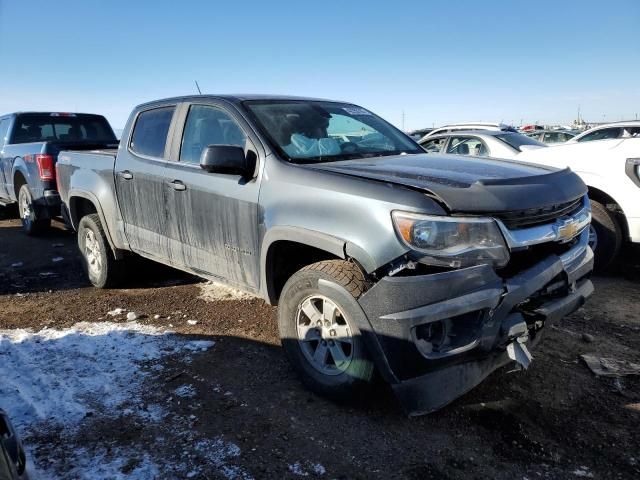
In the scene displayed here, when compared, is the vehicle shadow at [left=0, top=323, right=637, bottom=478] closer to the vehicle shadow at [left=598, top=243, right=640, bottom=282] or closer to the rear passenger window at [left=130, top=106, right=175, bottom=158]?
the rear passenger window at [left=130, top=106, right=175, bottom=158]

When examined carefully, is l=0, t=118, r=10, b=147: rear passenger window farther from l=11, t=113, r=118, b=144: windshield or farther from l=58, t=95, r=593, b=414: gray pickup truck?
l=58, t=95, r=593, b=414: gray pickup truck

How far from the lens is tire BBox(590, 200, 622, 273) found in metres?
5.12

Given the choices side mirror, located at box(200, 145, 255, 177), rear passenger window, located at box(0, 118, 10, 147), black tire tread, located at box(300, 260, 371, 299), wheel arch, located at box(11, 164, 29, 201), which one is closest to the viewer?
black tire tread, located at box(300, 260, 371, 299)

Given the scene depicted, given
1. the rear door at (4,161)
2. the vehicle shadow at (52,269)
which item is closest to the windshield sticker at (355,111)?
the vehicle shadow at (52,269)

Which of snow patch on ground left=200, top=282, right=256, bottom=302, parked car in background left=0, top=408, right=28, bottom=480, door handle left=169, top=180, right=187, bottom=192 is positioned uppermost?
door handle left=169, top=180, right=187, bottom=192

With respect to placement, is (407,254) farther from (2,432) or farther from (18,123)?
(18,123)

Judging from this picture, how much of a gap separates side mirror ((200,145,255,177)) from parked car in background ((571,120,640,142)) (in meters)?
8.85

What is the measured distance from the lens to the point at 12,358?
370 centimetres

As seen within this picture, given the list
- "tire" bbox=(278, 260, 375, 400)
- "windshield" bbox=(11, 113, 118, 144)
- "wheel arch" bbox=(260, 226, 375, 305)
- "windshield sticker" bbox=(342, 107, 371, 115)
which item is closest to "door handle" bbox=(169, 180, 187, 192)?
"wheel arch" bbox=(260, 226, 375, 305)

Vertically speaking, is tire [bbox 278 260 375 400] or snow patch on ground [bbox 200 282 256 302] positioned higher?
tire [bbox 278 260 375 400]

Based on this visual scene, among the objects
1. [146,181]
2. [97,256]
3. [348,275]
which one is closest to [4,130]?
[97,256]

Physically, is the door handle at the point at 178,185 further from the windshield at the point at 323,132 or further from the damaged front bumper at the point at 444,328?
the damaged front bumper at the point at 444,328

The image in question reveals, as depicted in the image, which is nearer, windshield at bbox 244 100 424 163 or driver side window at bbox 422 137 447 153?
windshield at bbox 244 100 424 163

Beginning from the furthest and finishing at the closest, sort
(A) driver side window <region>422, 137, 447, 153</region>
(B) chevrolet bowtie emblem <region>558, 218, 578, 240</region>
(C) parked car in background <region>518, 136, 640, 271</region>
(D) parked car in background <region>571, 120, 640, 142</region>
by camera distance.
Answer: (D) parked car in background <region>571, 120, 640, 142</region> < (A) driver side window <region>422, 137, 447, 153</region> < (C) parked car in background <region>518, 136, 640, 271</region> < (B) chevrolet bowtie emblem <region>558, 218, 578, 240</region>
